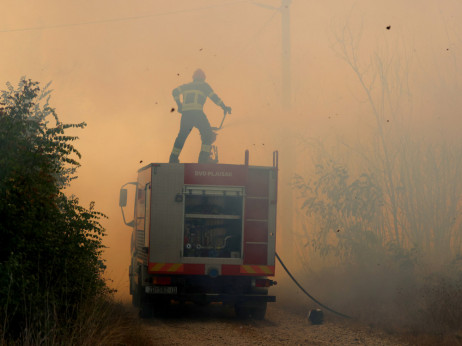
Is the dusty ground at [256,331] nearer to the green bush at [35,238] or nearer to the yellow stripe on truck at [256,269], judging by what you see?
the yellow stripe on truck at [256,269]

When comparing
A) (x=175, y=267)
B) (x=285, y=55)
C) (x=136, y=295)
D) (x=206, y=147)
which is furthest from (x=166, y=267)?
(x=285, y=55)

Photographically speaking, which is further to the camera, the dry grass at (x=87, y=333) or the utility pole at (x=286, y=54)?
the utility pole at (x=286, y=54)

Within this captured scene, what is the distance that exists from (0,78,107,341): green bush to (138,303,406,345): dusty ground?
1742 millimetres

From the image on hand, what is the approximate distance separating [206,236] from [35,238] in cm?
445

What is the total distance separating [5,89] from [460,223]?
10632 millimetres

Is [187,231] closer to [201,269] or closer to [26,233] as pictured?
[201,269]

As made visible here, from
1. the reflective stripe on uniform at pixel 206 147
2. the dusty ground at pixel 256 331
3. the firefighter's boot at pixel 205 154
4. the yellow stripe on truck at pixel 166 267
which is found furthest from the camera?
the reflective stripe on uniform at pixel 206 147

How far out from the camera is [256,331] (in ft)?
34.2

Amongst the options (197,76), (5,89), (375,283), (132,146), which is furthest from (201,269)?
(132,146)

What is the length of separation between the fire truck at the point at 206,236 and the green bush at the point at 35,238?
291 centimetres

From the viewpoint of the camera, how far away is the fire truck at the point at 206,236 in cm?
1123

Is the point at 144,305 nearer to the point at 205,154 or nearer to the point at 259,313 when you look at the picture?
the point at 259,313

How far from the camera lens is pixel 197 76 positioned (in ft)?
46.3

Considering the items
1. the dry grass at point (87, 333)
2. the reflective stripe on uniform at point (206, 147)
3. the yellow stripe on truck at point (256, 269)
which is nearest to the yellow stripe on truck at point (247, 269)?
the yellow stripe on truck at point (256, 269)
